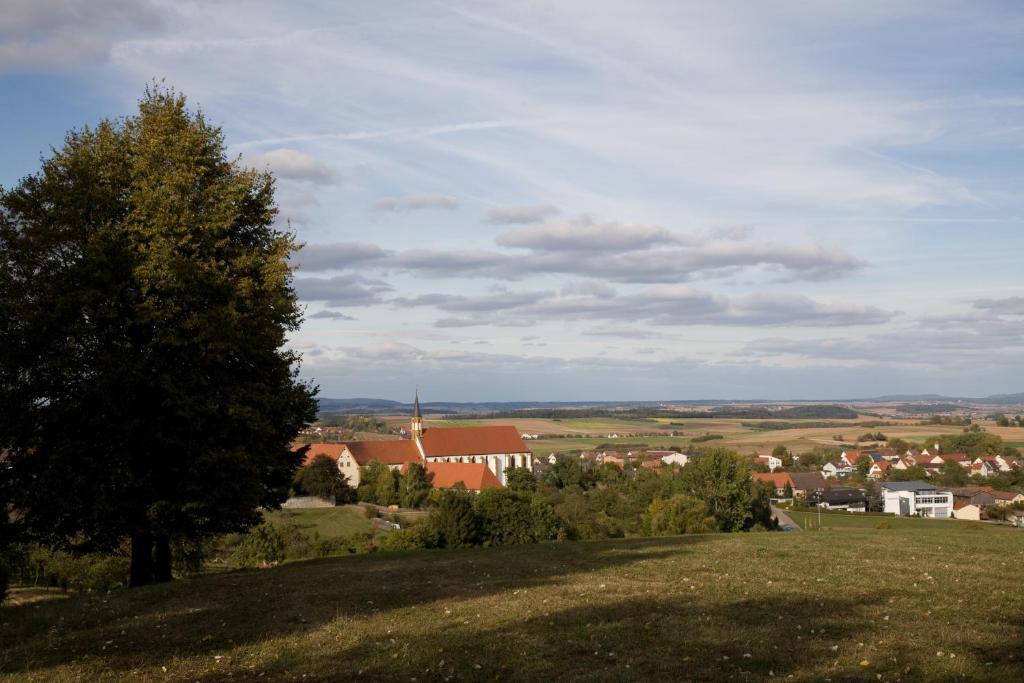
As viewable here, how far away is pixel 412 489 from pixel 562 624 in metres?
96.9

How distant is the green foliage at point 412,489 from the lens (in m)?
107

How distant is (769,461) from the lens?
177 metres

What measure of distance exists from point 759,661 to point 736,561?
11197mm

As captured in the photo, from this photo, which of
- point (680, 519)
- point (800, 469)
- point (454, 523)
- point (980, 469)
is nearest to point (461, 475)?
point (454, 523)

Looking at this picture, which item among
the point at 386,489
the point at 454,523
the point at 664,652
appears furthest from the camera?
the point at 386,489

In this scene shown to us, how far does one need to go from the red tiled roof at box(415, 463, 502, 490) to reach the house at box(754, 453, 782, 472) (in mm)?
65562

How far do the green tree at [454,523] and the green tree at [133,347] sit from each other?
141 ft

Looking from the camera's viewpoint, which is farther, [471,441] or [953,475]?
[471,441]

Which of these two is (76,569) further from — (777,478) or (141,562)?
(777,478)

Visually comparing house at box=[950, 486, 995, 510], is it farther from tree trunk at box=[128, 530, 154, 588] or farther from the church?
tree trunk at box=[128, 530, 154, 588]

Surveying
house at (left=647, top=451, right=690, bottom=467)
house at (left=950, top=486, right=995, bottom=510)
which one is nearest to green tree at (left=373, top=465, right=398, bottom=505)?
house at (left=647, top=451, right=690, bottom=467)

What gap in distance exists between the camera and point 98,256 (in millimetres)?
20953

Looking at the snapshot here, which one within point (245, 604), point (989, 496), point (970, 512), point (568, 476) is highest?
point (245, 604)

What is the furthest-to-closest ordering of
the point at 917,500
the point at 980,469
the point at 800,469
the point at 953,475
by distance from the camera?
the point at 800,469, the point at 980,469, the point at 953,475, the point at 917,500
